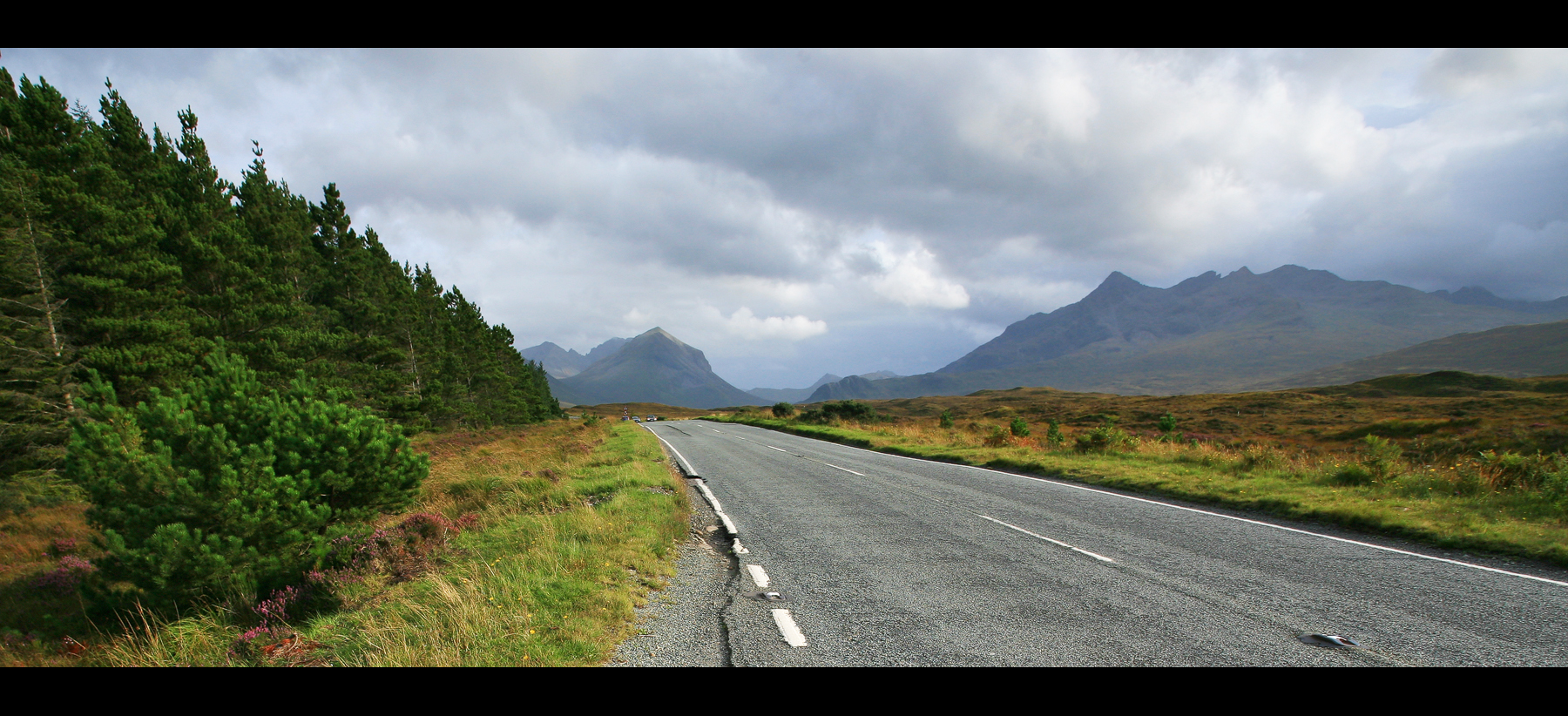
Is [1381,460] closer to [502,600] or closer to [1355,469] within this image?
[1355,469]

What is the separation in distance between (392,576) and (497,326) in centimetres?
5572

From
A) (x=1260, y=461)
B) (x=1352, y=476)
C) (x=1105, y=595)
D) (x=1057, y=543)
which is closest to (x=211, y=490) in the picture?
(x=1105, y=595)

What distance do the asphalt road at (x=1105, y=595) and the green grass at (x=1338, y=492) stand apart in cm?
63

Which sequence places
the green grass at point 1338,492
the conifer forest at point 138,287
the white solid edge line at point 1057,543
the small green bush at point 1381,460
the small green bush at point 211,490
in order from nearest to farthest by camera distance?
the white solid edge line at point 1057,543, the green grass at point 1338,492, the small green bush at point 211,490, the small green bush at point 1381,460, the conifer forest at point 138,287

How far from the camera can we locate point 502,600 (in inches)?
216

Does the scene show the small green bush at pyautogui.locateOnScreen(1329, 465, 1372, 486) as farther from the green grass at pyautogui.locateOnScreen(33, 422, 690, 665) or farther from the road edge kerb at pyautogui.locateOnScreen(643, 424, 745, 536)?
the green grass at pyautogui.locateOnScreen(33, 422, 690, 665)

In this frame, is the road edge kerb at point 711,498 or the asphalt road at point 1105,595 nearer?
the asphalt road at point 1105,595

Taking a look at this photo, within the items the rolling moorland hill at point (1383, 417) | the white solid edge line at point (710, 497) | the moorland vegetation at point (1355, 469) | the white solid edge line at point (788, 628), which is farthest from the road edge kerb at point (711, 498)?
the rolling moorland hill at point (1383, 417)

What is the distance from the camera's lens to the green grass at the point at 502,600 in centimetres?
459

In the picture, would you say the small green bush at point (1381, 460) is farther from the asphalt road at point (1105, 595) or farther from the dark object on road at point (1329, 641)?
the dark object on road at point (1329, 641)

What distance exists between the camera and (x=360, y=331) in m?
30.5

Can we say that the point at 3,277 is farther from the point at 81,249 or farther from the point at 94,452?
the point at 94,452
